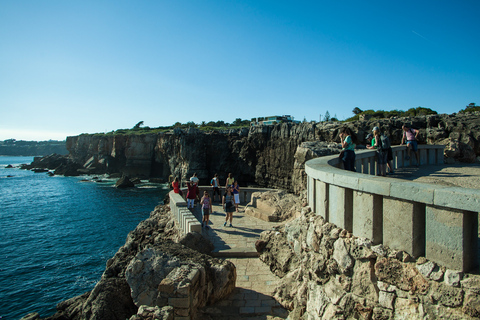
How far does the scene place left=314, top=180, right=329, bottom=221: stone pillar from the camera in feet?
15.6

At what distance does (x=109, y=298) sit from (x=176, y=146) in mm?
52161

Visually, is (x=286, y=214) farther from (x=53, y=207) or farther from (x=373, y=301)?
(x=53, y=207)

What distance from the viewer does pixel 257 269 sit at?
721 centimetres

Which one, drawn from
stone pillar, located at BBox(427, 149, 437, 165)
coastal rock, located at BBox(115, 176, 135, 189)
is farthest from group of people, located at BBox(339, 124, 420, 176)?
coastal rock, located at BBox(115, 176, 135, 189)

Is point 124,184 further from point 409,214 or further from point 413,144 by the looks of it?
point 409,214

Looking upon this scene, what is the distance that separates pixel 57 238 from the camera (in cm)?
2438

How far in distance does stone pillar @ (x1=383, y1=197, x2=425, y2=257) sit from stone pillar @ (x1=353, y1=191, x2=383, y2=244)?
0.42 ft

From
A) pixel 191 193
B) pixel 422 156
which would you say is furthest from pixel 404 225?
pixel 422 156

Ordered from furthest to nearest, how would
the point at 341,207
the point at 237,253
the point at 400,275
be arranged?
1. the point at 237,253
2. the point at 341,207
3. the point at 400,275

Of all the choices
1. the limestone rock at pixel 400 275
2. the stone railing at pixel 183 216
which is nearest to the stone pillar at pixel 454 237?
the limestone rock at pixel 400 275

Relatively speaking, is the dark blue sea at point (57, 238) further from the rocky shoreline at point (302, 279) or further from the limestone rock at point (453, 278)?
the limestone rock at point (453, 278)

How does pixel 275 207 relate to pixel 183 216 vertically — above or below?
below

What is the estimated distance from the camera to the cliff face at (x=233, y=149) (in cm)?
3228

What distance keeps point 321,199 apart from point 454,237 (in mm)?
2160
